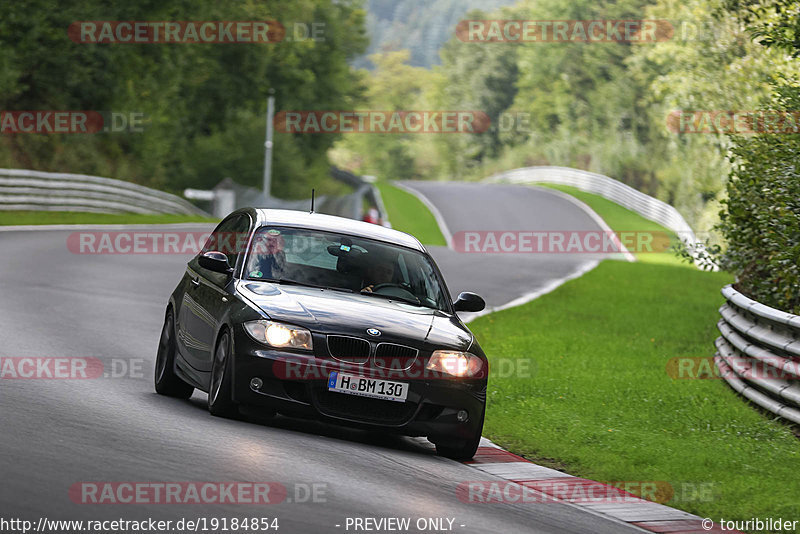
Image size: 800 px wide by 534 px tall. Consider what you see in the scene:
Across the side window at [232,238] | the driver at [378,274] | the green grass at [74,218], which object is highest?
the green grass at [74,218]

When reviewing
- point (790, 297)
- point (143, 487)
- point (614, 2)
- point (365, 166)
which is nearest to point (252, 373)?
point (143, 487)

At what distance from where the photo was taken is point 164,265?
24.8 meters

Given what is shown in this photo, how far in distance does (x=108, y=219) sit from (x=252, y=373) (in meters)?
29.9

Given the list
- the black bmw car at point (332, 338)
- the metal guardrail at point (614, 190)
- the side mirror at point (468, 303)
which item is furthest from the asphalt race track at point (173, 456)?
the metal guardrail at point (614, 190)

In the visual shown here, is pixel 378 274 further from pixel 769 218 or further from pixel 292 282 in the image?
pixel 769 218

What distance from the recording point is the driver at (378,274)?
34.3 feet

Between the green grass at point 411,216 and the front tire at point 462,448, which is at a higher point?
the green grass at point 411,216

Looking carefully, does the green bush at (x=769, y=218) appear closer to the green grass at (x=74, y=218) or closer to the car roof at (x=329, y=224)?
the car roof at (x=329, y=224)

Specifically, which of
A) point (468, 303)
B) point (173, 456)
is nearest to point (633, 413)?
point (468, 303)

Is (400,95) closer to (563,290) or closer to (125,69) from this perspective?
(125,69)

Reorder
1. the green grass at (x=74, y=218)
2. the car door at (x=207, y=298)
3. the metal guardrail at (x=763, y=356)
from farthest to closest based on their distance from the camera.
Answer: the green grass at (x=74, y=218)
the metal guardrail at (x=763, y=356)
the car door at (x=207, y=298)

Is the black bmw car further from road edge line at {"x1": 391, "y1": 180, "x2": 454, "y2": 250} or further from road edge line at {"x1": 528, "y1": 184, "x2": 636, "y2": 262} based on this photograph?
road edge line at {"x1": 528, "y1": 184, "x2": 636, "y2": 262}

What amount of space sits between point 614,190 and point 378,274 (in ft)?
204

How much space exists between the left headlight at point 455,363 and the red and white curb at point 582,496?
68 centimetres
